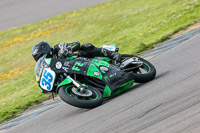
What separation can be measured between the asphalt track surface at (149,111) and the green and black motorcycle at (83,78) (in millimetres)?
181

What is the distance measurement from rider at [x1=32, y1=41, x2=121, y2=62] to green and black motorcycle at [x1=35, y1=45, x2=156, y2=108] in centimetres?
15

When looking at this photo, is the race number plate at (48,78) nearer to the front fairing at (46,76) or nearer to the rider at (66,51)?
the front fairing at (46,76)

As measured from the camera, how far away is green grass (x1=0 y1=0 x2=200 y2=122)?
36.2ft

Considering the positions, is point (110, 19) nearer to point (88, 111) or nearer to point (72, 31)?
point (72, 31)

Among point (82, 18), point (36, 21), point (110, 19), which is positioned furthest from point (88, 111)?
point (36, 21)

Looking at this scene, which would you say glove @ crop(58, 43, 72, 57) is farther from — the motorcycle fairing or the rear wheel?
the rear wheel

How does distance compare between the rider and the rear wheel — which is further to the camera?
the rear wheel

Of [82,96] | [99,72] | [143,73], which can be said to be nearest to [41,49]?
[99,72]

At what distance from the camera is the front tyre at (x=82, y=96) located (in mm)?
5672

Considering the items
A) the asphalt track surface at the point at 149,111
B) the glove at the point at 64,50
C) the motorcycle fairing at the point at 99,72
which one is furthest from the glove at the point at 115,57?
the glove at the point at 64,50

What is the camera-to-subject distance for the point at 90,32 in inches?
688

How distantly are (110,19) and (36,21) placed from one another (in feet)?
23.3

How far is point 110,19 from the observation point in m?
18.6

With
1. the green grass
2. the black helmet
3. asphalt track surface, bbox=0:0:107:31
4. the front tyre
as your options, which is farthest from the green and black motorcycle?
asphalt track surface, bbox=0:0:107:31
